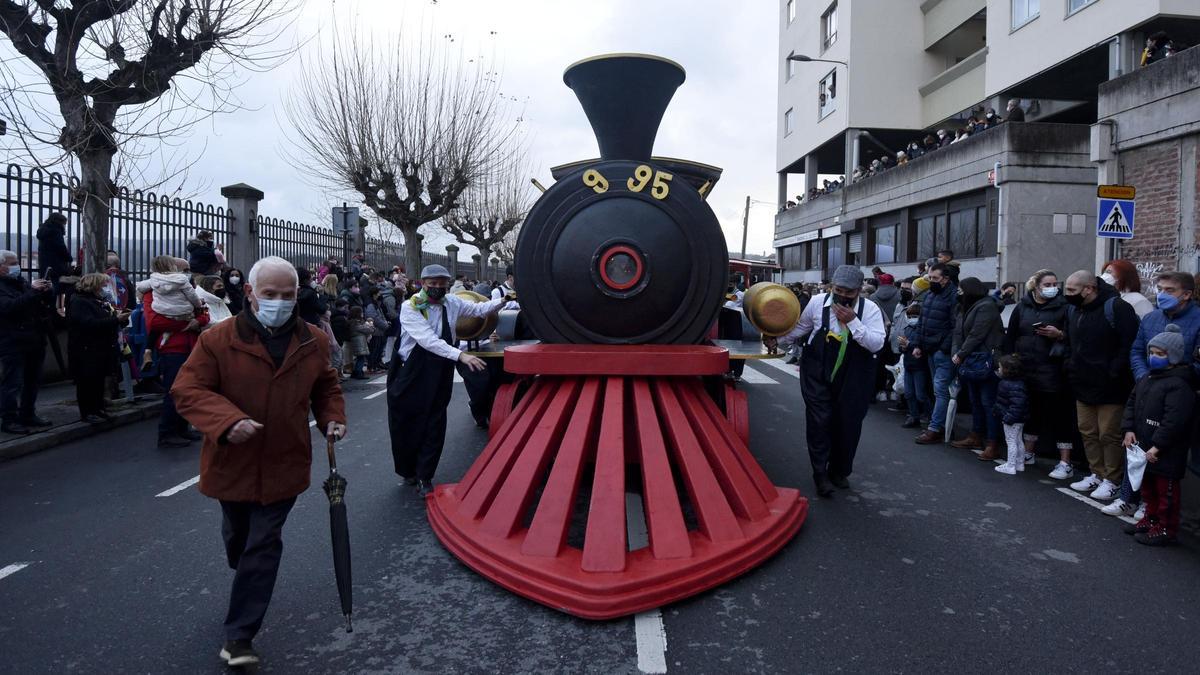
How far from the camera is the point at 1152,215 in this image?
1110cm

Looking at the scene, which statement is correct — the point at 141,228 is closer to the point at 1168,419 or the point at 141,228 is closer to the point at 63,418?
the point at 63,418

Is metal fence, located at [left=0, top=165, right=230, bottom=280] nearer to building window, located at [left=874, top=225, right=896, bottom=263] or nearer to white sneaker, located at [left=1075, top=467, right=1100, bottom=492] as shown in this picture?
white sneaker, located at [left=1075, top=467, right=1100, bottom=492]

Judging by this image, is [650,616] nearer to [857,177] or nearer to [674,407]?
[674,407]

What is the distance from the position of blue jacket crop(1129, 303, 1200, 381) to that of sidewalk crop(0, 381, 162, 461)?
335 inches

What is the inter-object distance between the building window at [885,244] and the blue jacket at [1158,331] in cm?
A: 1973

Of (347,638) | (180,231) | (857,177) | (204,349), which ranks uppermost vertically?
(857,177)

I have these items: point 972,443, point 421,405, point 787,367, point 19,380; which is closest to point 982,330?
point 972,443

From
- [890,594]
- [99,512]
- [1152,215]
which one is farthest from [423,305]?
[1152,215]

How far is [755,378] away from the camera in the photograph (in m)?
12.5

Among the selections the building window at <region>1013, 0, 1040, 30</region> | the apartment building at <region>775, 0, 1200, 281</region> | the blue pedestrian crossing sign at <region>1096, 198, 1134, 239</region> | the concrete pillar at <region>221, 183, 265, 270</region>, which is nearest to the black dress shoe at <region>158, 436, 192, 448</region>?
the concrete pillar at <region>221, 183, 265, 270</region>

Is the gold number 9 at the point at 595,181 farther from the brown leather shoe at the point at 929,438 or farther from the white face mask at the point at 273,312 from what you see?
the brown leather shoe at the point at 929,438

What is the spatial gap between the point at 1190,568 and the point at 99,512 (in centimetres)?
648

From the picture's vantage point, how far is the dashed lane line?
13.3 feet

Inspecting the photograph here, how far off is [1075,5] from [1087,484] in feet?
47.8
